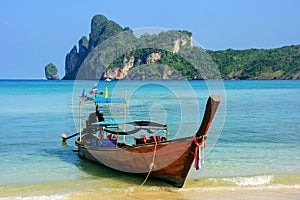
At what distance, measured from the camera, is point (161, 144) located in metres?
9.47

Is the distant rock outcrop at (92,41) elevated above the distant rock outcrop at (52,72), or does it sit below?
above

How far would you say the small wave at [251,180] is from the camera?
1058 cm

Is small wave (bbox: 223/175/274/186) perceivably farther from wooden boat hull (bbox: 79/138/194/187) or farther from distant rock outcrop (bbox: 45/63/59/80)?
distant rock outcrop (bbox: 45/63/59/80)

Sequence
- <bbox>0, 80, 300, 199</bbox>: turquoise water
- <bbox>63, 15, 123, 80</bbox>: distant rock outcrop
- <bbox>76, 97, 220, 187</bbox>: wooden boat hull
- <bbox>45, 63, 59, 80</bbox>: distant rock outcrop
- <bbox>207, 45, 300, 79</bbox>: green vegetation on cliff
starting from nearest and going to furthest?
<bbox>76, 97, 220, 187</bbox>: wooden boat hull
<bbox>0, 80, 300, 199</bbox>: turquoise water
<bbox>207, 45, 300, 79</bbox>: green vegetation on cliff
<bbox>63, 15, 123, 80</bbox>: distant rock outcrop
<bbox>45, 63, 59, 80</bbox>: distant rock outcrop

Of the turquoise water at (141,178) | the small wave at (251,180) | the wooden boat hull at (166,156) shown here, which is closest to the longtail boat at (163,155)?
Result: the wooden boat hull at (166,156)

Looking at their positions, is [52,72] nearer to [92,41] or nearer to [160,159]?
[92,41]

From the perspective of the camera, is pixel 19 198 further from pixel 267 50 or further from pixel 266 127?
pixel 267 50

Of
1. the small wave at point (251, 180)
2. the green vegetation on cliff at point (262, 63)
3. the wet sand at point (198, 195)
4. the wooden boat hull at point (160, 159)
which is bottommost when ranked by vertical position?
the wet sand at point (198, 195)

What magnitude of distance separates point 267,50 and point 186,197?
140 meters

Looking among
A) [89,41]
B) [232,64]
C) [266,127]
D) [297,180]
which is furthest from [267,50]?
[297,180]

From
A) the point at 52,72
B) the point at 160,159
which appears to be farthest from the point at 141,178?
the point at 52,72

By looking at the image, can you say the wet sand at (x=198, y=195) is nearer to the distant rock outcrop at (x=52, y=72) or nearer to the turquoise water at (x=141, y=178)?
the turquoise water at (x=141, y=178)

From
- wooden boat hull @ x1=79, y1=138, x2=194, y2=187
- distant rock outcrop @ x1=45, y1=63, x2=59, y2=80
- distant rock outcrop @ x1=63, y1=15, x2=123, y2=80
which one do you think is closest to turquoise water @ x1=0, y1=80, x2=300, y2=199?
wooden boat hull @ x1=79, y1=138, x2=194, y2=187

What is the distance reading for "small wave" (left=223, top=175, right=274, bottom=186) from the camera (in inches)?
417
